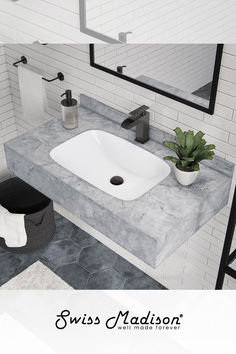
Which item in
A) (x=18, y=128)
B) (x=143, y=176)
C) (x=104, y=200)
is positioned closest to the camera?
(x=104, y=200)

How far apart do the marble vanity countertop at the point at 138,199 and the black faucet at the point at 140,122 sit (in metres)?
0.04

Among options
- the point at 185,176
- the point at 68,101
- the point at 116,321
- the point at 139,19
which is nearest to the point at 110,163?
the point at 68,101

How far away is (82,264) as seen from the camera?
10.6 feet

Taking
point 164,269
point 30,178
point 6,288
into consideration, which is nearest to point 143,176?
point 30,178

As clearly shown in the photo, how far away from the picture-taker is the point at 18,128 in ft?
11.6

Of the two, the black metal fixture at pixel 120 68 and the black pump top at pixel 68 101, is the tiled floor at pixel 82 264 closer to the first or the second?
the black pump top at pixel 68 101

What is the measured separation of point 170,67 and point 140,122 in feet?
1.01

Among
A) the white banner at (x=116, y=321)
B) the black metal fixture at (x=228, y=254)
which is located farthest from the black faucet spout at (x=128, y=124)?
the white banner at (x=116, y=321)

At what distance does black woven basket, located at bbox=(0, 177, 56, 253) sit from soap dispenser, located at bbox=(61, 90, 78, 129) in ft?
2.24

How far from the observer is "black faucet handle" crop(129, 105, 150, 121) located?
242 centimetres

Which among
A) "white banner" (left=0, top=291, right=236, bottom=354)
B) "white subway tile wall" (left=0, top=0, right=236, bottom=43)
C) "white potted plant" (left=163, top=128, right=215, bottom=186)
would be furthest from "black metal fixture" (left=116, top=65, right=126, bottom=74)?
"white banner" (left=0, top=291, right=236, bottom=354)

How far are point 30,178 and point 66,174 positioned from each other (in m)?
0.25

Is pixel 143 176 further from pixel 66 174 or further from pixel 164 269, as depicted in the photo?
pixel 164 269

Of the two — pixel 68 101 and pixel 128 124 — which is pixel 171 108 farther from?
pixel 68 101
